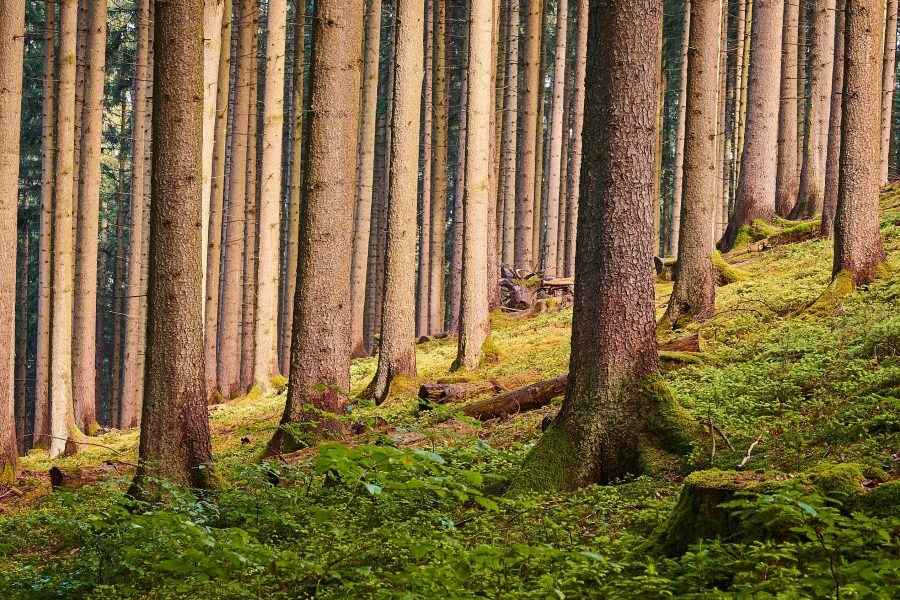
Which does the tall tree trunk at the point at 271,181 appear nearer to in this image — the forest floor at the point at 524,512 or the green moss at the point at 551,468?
the forest floor at the point at 524,512

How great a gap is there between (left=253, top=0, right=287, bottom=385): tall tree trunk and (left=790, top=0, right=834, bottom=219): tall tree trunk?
11.0 meters

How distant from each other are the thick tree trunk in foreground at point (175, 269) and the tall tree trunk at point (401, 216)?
187 inches

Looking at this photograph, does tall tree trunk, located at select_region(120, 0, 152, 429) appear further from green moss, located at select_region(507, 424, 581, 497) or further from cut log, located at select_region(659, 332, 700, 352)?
green moss, located at select_region(507, 424, 581, 497)

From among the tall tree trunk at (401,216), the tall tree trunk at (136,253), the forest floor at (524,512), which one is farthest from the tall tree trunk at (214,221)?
the forest floor at (524,512)

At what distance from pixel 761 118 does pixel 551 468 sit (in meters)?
12.2

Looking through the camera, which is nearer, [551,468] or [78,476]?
[551,468]

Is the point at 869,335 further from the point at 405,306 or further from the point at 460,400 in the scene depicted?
the point at 405,306

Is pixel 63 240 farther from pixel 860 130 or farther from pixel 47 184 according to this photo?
pixel 860 130

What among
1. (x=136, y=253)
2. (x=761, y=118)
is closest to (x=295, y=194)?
(x=136, y=253)

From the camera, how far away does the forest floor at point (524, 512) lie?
3459mm

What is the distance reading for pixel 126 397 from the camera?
20.5 metres

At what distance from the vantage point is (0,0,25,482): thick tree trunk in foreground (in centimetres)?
1169

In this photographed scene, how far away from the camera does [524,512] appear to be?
5164 millimetres

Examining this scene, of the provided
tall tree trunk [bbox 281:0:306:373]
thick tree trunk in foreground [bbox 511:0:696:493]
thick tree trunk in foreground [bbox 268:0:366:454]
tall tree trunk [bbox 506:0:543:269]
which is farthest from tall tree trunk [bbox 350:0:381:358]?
thick tree trunk in foreground [bbox 511:0:696:493]
